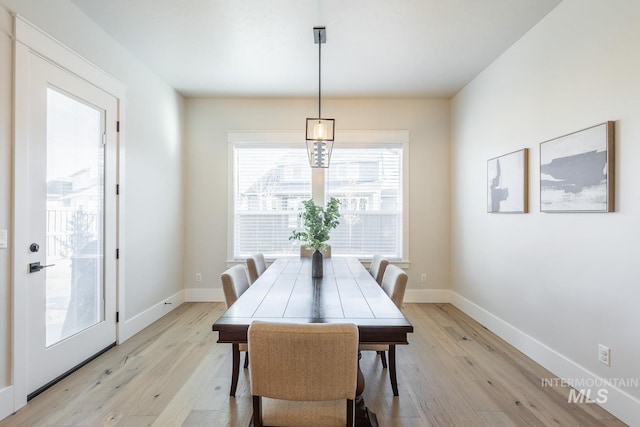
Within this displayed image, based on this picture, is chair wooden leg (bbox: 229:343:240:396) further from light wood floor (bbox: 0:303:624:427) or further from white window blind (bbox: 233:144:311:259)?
white window blind (bbox: 233:144:311:259)

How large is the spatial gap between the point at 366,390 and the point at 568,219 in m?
2.00

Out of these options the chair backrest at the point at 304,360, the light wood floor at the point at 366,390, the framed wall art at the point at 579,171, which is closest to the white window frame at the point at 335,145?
the light wood floor at the point at 366,390

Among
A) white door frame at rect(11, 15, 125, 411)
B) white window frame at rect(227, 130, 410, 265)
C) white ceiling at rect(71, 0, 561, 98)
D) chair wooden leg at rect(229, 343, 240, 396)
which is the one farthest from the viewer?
white window frame at rect(227, 130, 410, 265)

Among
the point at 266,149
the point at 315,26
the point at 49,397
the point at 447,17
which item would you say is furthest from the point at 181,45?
the point at 49,397

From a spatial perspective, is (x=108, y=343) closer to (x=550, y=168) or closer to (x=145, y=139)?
(x=145, y=139)

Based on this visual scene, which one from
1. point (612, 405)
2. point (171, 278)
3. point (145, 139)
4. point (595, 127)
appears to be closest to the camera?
point (612, 405)

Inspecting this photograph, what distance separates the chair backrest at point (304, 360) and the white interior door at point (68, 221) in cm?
197

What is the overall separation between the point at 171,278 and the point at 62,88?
255 centimetres

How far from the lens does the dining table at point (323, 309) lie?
157 cm

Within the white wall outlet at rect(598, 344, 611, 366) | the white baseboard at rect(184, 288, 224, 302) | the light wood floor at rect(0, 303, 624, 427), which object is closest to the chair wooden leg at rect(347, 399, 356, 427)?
the light wood floor at rect(0, 303, 624, 427)

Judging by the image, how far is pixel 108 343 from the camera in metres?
2.99

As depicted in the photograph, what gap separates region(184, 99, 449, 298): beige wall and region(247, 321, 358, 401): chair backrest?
352 centimetres

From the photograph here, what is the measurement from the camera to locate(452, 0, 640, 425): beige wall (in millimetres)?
1973

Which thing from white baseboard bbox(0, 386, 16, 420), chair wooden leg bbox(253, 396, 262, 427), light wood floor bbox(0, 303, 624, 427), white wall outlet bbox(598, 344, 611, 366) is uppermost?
chair wooden leg bbox(253, 396, 262, 427)
